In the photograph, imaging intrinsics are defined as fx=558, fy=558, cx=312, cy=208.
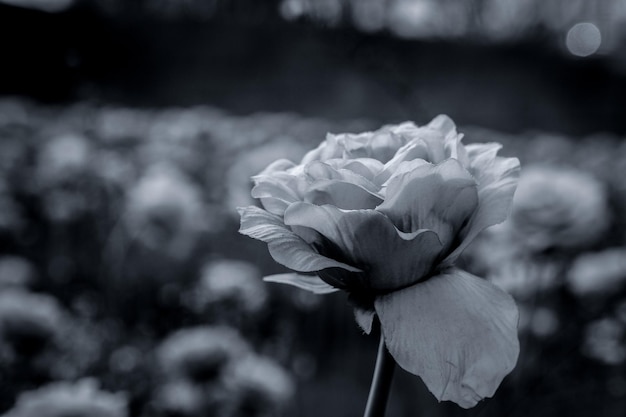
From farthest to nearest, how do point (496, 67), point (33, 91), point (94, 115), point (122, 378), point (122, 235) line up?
1. point (496, 67)
2. point (33, 91)
3. point (94, 115)
4. point (122, 235)
5. point (122, 378)

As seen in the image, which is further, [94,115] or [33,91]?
[33,91]

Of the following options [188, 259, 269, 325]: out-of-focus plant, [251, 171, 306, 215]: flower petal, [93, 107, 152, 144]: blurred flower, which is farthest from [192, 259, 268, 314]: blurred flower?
[93, 107, 152, 144]: blurred flower

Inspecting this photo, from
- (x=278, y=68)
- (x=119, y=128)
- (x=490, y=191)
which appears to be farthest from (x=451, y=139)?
(x=278, y=68)

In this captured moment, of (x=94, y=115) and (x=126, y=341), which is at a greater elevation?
(x=94, y=115)

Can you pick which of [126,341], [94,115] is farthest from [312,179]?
[94,115]

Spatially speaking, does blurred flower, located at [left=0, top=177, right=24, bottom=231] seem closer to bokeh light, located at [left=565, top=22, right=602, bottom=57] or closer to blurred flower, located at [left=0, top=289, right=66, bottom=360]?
blurred flower, located at [left=0, top=289, right=66, bottom=360]

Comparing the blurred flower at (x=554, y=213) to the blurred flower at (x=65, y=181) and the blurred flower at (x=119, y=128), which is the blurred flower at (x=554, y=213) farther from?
the blurred flower at (x=119, y=128)

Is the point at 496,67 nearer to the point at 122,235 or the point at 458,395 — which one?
the point at 122,235
